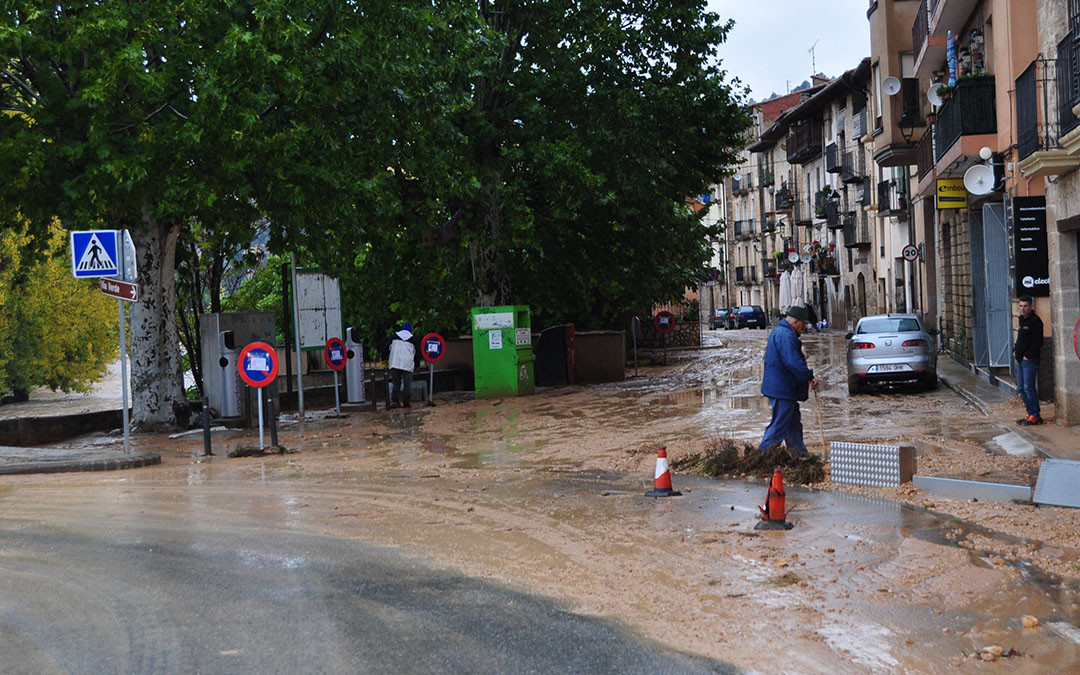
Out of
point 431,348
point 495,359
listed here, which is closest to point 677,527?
point 431,348

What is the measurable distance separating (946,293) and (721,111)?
428 inches

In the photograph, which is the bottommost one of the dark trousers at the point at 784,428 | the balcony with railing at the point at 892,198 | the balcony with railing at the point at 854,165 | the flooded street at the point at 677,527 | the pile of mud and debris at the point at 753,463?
the flooded street at the point at 677,527

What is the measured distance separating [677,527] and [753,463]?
3071 millimetres

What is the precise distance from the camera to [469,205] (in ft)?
92.4

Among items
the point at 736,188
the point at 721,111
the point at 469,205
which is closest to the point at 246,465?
the point at 469,205

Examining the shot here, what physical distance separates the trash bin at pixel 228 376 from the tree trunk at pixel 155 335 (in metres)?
0.95

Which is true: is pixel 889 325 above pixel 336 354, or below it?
above

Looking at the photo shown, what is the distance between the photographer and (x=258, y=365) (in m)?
Answer: 17.1

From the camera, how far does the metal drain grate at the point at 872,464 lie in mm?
11258

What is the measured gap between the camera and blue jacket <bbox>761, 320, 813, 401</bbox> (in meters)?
12.7

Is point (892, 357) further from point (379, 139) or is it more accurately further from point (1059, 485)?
point (1059, 485)

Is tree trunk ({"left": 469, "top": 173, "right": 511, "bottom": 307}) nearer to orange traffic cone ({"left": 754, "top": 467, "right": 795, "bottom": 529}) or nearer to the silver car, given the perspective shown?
the silver car

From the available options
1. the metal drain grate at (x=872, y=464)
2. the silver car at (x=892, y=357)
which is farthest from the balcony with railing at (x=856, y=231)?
the metal drain grate at (x=872, y=464)

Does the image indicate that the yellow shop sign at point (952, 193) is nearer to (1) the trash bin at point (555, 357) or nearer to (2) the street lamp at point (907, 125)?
(2) the street lamp at point (907, 125)
